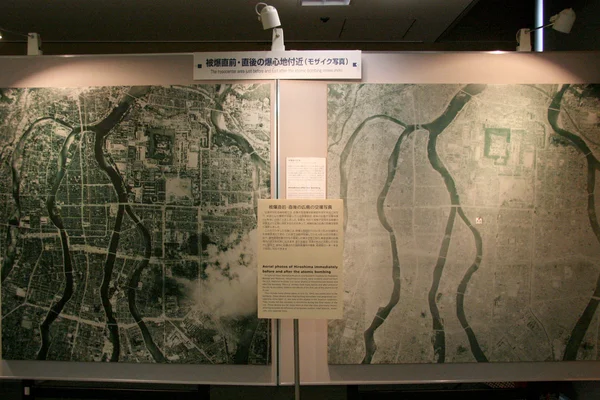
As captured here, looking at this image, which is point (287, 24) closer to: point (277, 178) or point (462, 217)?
point (277, 178)

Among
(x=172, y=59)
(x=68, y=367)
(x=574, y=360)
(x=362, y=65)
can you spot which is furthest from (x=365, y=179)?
(x=68, y=367)

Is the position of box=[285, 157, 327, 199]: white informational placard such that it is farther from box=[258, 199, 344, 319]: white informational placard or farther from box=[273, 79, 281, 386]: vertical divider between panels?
box=[258, 199, 344, 319]: white informational placard

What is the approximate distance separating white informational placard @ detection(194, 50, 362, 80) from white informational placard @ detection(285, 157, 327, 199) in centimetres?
51

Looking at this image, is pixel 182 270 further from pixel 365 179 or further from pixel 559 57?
pixel 559 57

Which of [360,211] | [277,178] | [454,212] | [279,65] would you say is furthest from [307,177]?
[454,212]

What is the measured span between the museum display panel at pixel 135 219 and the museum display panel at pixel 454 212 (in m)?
0.32

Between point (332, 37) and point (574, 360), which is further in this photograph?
point (332, 37)

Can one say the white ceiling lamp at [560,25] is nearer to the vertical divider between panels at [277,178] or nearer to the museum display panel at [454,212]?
the museum display panel at [454,212]

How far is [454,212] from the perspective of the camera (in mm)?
2080

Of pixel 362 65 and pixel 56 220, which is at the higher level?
pixel 362 65

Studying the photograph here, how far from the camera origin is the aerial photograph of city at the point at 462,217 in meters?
2.07

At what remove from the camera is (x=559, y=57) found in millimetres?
2121

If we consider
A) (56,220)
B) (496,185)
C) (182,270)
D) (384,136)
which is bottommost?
(182,270)

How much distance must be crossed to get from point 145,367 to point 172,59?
6.11 ft
